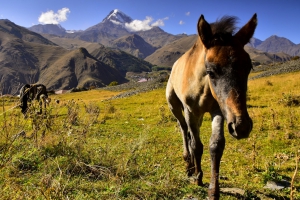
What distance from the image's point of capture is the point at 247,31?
3.61 m

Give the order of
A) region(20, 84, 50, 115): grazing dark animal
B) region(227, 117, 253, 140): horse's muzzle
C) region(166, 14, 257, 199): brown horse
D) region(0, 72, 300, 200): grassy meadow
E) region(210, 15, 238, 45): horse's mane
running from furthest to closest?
region(20, 84, 50, 115): grazing dark animal < region(0, 72, 300, 200): grassy meadow < region(210, 15, 238, 45): horse's mane < region(166, 14, 257, 199): brown horse < region(227, 117, 253, 140): horse's muzzle

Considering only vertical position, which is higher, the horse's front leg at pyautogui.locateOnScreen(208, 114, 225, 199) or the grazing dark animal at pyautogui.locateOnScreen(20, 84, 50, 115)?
the grazing dark animal at pyautogui.locateOnScreen(20, 84, 50, 115)

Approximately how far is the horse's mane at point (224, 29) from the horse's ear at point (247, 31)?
145mm

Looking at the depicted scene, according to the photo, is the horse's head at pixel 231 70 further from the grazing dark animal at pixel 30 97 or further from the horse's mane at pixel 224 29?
the grazing dark animal at pixel 30 97

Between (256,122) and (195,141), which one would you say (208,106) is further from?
(256,122)

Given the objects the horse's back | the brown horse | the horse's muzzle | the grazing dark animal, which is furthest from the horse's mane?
the grazing dark animal

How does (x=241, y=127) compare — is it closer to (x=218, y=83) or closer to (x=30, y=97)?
(x=218, y=83)

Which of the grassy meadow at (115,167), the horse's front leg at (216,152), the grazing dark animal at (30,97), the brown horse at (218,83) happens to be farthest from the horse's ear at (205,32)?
the grazing dark animal at (30,97)

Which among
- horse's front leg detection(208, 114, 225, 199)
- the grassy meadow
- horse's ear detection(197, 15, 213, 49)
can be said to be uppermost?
horse's ear detection(197, 15, 213, 49)

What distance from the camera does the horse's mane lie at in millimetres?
3369

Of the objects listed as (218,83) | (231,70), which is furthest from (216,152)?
(231,70)

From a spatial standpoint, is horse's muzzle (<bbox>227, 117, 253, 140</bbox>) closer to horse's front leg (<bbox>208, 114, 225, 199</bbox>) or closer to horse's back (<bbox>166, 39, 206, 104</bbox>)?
horse's front leg (<bbox>208, 114, 225, 199</bbox>)

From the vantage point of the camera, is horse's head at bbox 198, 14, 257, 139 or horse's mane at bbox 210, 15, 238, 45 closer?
horse's head at bbox 198, 14, 257, 139

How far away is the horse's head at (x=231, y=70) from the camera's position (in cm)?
286
